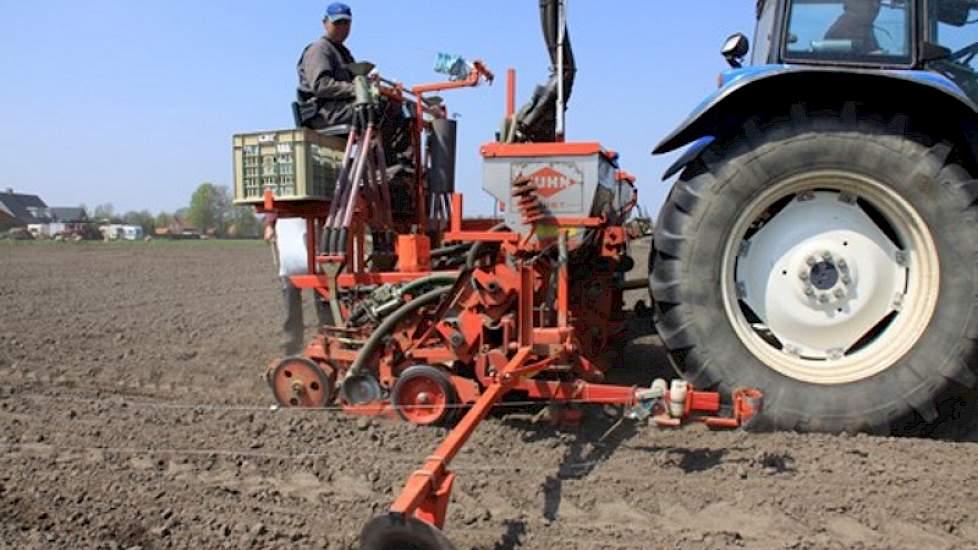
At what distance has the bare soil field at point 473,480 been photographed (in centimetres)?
283

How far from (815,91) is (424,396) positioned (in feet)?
8.09

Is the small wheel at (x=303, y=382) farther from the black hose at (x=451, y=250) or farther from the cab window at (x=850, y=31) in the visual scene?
the cab window at (x=850, y=31)

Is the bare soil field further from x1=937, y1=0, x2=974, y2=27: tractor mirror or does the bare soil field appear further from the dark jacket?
the dark jacket

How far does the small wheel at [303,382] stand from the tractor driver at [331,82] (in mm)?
1785

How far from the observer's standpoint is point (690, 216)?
362cm

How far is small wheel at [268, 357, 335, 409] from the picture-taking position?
4352mm

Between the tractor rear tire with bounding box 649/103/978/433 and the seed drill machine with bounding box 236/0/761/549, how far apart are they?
34cm

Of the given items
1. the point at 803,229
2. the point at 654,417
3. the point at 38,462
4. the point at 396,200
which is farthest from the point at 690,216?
the point at 38,462

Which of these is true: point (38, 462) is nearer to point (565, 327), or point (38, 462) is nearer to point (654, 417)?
point (565, 327)

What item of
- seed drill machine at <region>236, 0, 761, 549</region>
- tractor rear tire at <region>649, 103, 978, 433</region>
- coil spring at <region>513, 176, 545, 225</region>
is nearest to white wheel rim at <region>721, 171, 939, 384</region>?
tractor rear tire at <region>649, 103, 978, 433</region>

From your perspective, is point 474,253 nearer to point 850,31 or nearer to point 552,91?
point 552,91

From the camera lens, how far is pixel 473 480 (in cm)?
335

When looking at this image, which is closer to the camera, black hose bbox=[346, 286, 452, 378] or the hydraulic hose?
black hose bbox=[346, 286, 452, 378]

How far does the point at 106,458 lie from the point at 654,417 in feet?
8.50
